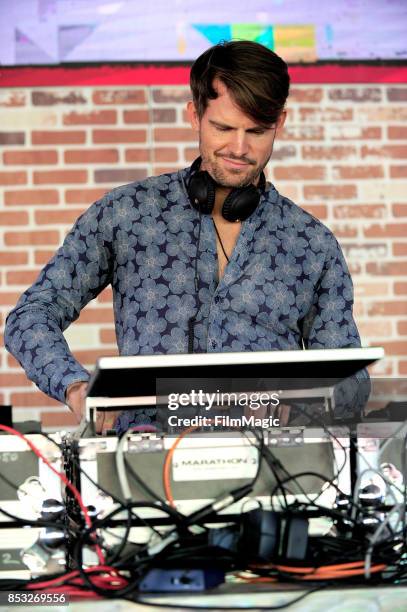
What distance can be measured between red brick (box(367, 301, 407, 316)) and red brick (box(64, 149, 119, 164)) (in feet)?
3.55

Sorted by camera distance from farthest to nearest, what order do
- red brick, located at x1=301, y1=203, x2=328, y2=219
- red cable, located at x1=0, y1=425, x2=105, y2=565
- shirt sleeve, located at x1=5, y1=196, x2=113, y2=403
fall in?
red brick, located at x1=301, y1=203, x2=328, y2=219 < shirt sleeve, located at x1=5, y1=196, x2=113, y2=403 < red cable, located at x1=0, y1=425, x2=105, y2=565

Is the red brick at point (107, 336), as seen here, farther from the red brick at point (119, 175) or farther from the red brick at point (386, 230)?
the red brick at point (386, 230)

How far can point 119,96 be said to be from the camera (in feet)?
11.6

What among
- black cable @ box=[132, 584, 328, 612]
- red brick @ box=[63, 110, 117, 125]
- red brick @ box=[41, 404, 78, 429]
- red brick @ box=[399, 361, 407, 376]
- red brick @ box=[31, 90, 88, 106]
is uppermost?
red brick @ box=[31, 90, 88, 106]

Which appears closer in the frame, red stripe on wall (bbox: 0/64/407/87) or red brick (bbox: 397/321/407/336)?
red stripe on wall (bbox: 0/64/407/87)

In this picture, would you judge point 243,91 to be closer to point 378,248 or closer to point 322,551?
point 322,551

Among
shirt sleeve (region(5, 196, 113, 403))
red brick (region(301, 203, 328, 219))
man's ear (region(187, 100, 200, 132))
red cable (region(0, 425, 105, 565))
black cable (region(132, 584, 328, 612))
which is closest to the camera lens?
black cable (region(132, 584, 328, 612))

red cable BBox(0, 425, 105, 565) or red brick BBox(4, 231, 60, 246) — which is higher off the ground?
red brick BBox(4, 231, 60, 246)

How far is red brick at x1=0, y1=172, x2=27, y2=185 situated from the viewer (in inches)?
138

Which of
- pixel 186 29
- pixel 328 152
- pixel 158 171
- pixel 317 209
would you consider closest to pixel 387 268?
pixel 317 209

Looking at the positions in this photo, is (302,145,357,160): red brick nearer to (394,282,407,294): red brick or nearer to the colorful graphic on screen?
the colorful graphic on screen

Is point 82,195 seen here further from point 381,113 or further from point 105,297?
point 381,113

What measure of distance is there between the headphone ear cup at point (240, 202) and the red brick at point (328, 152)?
1.31 meters

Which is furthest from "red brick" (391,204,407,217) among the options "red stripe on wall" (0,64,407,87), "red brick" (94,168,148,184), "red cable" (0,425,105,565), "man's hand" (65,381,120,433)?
"red cable" (0,425,105,565)
